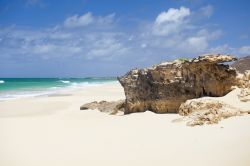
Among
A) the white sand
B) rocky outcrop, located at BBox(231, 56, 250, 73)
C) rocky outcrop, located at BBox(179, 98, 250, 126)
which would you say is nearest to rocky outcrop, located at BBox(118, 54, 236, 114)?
rocky outcrop, located at BBox(179, 98, 250, 126)

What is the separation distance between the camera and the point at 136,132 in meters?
7.05

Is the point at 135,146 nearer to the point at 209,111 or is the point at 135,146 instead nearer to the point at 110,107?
the point at 209,111

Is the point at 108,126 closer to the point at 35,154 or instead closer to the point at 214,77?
the point at 35,154

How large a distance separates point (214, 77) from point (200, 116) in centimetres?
247

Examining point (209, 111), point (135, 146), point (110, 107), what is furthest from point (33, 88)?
point (135, 146)

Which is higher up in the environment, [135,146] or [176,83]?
[176,83]

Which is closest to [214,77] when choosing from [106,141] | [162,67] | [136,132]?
[162,67]

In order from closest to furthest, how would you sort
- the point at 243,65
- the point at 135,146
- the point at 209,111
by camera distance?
the point at 135,146
the point at 209,111
the point at 243,65

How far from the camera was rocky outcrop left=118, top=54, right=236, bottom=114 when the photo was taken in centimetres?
902

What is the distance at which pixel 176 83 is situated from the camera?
32.1 feet

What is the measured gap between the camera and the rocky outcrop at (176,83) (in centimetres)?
902

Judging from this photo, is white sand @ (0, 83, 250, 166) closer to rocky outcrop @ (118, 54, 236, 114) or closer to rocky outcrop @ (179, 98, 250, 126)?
rocky outcrop @ (179, 98, 250, 126)

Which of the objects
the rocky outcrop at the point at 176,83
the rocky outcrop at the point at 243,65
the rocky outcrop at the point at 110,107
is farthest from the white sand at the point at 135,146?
the rocky outcrop at the point at 243,65

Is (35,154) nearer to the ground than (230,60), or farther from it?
nearer to the ground
